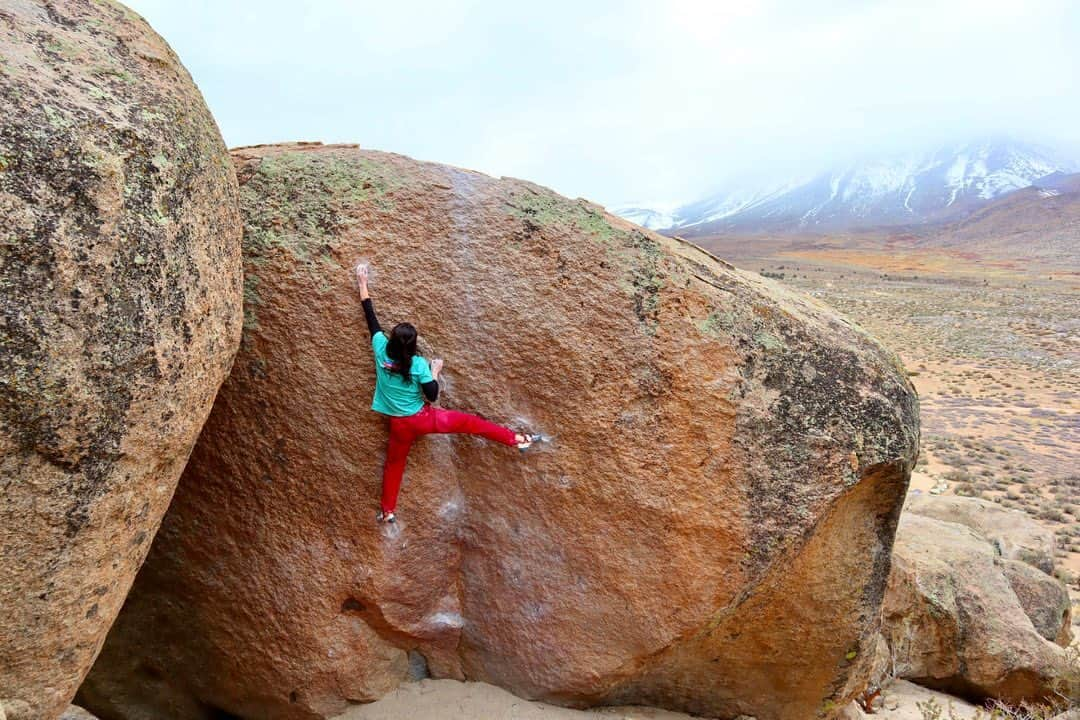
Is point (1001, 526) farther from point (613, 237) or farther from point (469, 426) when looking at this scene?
point (469, 426)

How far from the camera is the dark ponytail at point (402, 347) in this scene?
363cm

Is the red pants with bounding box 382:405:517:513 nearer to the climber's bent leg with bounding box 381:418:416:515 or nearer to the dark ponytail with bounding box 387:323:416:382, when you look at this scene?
the climber's bent leg with bounding box 381:418:416:515

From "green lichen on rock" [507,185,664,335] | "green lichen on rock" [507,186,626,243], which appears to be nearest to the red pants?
"green lichen on rock" [507,185,664,335]

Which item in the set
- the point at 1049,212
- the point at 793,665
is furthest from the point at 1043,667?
the point at 1049,212

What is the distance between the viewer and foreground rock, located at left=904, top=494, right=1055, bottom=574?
7.88 meters

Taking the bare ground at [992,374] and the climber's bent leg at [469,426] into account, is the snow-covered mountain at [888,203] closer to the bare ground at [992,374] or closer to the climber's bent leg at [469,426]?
the bare ground at [992,374]

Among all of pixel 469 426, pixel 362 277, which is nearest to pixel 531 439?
pixel 469 426

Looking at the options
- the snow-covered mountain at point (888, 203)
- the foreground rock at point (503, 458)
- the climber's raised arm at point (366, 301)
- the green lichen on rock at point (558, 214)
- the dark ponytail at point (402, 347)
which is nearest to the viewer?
the dark ponytail at point (402, 347)

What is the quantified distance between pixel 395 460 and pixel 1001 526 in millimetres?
7502

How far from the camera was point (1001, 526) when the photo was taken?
831 centimetres

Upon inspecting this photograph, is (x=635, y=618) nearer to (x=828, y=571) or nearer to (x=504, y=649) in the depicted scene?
(x=504, y=649)

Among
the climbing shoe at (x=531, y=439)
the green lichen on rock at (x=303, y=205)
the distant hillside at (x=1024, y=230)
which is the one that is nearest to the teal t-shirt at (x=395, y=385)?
the green lichen on rock at (x=303, y=205)

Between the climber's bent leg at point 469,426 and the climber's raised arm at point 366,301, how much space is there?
0.53m

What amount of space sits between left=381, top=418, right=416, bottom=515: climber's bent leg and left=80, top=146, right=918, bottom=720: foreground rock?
3.1 inches
